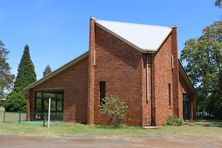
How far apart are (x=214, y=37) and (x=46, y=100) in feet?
72.7

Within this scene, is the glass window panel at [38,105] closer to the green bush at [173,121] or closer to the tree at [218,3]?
the green bush at [173,121]

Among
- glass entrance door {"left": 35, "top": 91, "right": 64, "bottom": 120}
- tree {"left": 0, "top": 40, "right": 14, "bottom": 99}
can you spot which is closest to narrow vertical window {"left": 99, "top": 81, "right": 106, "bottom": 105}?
glass entrance door {"left": 35, "top": 91, "right": 64, "bottom": 120}

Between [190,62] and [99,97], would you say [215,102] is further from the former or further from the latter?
[99,97]

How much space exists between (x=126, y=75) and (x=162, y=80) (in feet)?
10.8

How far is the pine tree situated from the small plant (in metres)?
47.5

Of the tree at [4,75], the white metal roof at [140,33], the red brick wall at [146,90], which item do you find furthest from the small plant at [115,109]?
the tree at [4,75]

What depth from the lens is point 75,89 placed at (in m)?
30.4

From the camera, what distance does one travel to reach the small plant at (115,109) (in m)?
25.0

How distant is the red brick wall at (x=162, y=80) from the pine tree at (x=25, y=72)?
4650 cm

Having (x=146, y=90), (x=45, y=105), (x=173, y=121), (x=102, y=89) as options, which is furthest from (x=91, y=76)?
(x=45, y=105)

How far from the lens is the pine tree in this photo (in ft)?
232

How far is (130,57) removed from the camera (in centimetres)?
2650

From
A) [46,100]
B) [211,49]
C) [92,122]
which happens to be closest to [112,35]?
[92,122]

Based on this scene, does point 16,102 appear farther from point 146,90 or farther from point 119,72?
point 146,90
